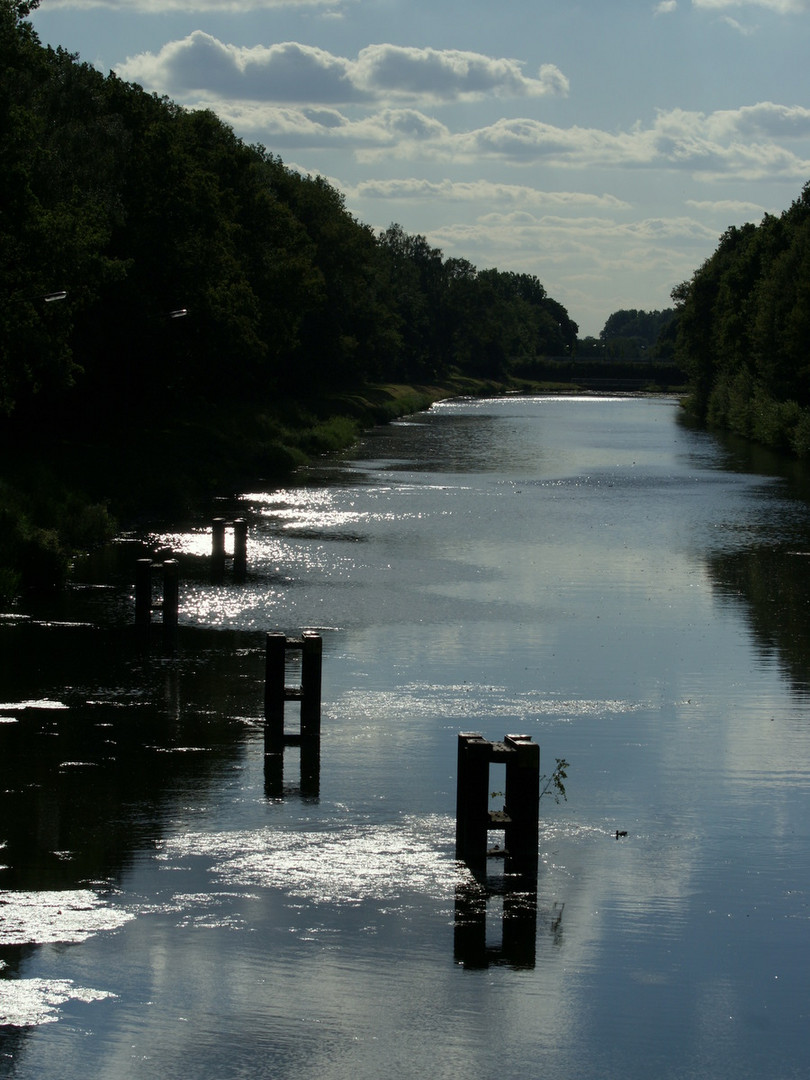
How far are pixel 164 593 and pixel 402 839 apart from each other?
35.2ft

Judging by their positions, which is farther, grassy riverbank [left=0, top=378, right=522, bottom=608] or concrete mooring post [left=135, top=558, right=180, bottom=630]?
grassy riverbank [left=0, top=378, right=522, bottom=608]

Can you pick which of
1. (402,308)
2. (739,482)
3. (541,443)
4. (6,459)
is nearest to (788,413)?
(541,443)

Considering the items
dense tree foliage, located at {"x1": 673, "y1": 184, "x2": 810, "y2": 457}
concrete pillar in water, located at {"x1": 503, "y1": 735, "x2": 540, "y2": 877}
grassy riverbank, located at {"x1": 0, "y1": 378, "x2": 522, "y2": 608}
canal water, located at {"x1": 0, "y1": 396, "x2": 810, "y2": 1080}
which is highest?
dense tree foliage, located at {"x1": 673, "y1": 184, "x2": 810, "y2": 457}

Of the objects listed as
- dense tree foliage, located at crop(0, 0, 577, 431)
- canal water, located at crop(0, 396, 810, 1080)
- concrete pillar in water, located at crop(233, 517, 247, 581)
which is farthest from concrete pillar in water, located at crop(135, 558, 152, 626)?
dense tree foliage, located at crop(0, 0, 577, 431)

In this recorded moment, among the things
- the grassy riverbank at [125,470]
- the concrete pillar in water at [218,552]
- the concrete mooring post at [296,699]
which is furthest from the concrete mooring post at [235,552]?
the concrete mooring post at [296,699]

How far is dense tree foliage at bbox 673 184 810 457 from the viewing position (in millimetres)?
78438

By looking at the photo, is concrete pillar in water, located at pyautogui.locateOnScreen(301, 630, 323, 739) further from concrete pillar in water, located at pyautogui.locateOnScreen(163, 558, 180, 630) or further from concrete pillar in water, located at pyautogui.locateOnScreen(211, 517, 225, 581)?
concrete pillar in water, located at pyautogui.locateOnScreen(211, 517, 225, 581)

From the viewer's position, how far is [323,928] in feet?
38.5

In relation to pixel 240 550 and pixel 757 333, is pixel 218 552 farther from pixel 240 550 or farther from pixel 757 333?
pixel 757 333

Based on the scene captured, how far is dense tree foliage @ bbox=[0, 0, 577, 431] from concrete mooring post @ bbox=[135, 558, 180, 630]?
8.37 m

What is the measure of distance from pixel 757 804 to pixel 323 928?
5.90 meters

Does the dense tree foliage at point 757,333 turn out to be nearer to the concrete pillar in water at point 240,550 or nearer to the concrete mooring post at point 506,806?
the concrete pillar in water at point 240,550

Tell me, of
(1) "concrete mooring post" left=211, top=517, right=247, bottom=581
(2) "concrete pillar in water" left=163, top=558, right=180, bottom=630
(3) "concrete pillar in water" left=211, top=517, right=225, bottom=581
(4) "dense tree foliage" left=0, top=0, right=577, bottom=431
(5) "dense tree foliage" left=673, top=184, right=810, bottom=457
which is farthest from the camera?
(5) "dense tree foliage" left=673, top=184, right=810, bottom=457

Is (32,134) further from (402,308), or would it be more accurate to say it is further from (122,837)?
(402,308)
